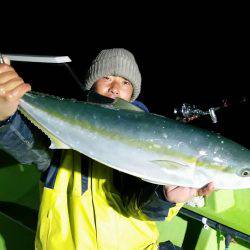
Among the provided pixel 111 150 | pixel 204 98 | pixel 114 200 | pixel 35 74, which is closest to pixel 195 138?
pixel 111 150

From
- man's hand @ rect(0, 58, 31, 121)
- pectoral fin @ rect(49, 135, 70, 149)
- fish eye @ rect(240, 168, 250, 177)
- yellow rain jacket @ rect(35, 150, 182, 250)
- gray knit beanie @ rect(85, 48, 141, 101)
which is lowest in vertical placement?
yellow rain jacket @ rect(35, 150, 182, 250)

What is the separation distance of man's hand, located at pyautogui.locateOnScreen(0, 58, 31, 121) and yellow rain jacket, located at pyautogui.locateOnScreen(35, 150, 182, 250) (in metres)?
0.70

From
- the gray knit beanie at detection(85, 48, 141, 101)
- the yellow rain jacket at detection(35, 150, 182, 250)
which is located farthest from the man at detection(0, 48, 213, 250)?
the gray knit beanie at detection(85, 48, 141, 101)

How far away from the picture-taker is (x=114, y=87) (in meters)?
2.70

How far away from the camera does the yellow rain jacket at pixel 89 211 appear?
2.17 meters

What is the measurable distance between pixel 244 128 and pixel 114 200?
6.75m

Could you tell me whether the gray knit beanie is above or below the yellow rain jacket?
above

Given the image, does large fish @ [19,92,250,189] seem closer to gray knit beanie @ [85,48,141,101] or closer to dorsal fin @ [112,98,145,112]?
dorsal fin @ [112,98,145,112]

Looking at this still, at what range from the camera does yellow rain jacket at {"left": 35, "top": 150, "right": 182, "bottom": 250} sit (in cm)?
217

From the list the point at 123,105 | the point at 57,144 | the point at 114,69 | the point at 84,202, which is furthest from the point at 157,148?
the point at 114,69

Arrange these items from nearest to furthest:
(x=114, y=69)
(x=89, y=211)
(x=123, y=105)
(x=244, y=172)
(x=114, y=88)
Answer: (x=244, y=172), (x=123, y=105), (x=89, y=211), (x=114, y=88), (x=114, y=69)

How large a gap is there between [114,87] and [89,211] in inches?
40.8

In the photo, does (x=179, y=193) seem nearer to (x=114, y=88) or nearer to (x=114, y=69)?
(x=114, y=88)

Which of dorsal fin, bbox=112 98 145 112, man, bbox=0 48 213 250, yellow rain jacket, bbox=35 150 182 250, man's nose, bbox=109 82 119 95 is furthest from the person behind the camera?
man's nose, bbox=109 82 119 95
